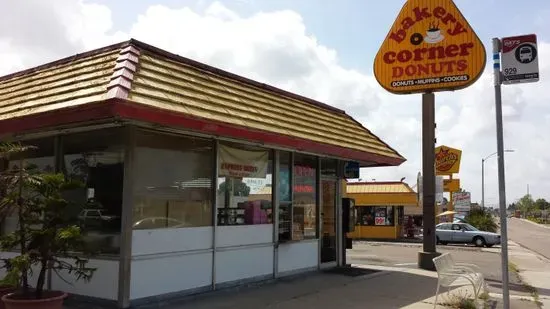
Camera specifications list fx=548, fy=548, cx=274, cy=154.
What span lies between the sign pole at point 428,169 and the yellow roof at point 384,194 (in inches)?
685

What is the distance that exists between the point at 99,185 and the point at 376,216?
27.5 metres

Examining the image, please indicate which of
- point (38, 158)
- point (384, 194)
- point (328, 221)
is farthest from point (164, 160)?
point (384, 194)

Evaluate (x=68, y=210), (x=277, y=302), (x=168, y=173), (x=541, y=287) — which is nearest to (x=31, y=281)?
(x=68, y=210)

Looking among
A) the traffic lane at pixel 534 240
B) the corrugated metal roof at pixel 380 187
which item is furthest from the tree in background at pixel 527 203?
the corrugated metal roof at pixel 380 187

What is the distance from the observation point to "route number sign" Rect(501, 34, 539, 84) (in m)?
7.25

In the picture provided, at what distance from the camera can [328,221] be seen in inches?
562

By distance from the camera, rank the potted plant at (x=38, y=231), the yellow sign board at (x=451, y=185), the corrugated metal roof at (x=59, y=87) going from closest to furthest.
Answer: the potted plant at (x=38, y=231), the corrugated metal roof at (x=59, y=87), the yellow sign board at (x=451, y=185)

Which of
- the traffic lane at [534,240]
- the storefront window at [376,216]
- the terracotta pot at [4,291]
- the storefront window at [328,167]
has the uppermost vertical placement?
the storefront window at [328,167]

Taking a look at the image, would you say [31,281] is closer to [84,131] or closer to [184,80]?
[84,131]

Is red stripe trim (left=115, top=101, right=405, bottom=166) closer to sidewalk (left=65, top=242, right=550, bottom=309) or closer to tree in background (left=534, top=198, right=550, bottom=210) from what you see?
sidewalk (left=65, top=242, right=550, bottom=309)

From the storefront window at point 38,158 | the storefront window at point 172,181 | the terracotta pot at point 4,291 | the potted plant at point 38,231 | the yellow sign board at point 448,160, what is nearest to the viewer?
the potted plant at point 38,231

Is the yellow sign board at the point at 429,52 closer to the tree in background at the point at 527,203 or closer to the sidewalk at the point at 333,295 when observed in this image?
the sidewalk at the point at 333,295

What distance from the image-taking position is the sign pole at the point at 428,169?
15.9 meters

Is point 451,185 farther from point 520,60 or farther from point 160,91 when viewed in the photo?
point 160,91
